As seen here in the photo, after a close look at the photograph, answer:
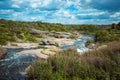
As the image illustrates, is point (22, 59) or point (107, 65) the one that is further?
point (22, 59)

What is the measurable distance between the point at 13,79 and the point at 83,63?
15.3 feet

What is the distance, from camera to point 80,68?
11555mm

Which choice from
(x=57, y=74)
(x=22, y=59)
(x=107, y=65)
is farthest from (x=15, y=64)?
(x=107, y=65)

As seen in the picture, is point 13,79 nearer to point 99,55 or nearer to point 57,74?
point 57,74

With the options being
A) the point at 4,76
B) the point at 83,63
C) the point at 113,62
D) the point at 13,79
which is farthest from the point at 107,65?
the point at 4,76

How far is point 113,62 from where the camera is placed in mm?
11281

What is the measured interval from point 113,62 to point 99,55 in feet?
5.33

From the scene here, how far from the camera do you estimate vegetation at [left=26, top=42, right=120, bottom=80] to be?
10.9 meters

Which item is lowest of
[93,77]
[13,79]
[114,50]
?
[13,79]

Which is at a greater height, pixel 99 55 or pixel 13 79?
pixel 99 55

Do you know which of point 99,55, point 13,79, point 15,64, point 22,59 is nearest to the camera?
point 99,55

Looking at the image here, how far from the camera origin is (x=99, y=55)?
42.1 ft

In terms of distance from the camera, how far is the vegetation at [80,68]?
10.9 metres

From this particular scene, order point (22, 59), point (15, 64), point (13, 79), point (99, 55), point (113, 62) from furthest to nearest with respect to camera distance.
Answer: point (22, 59)
point (15, 64)
point (13, 79)
point (99, 55)
point (113, 62)
